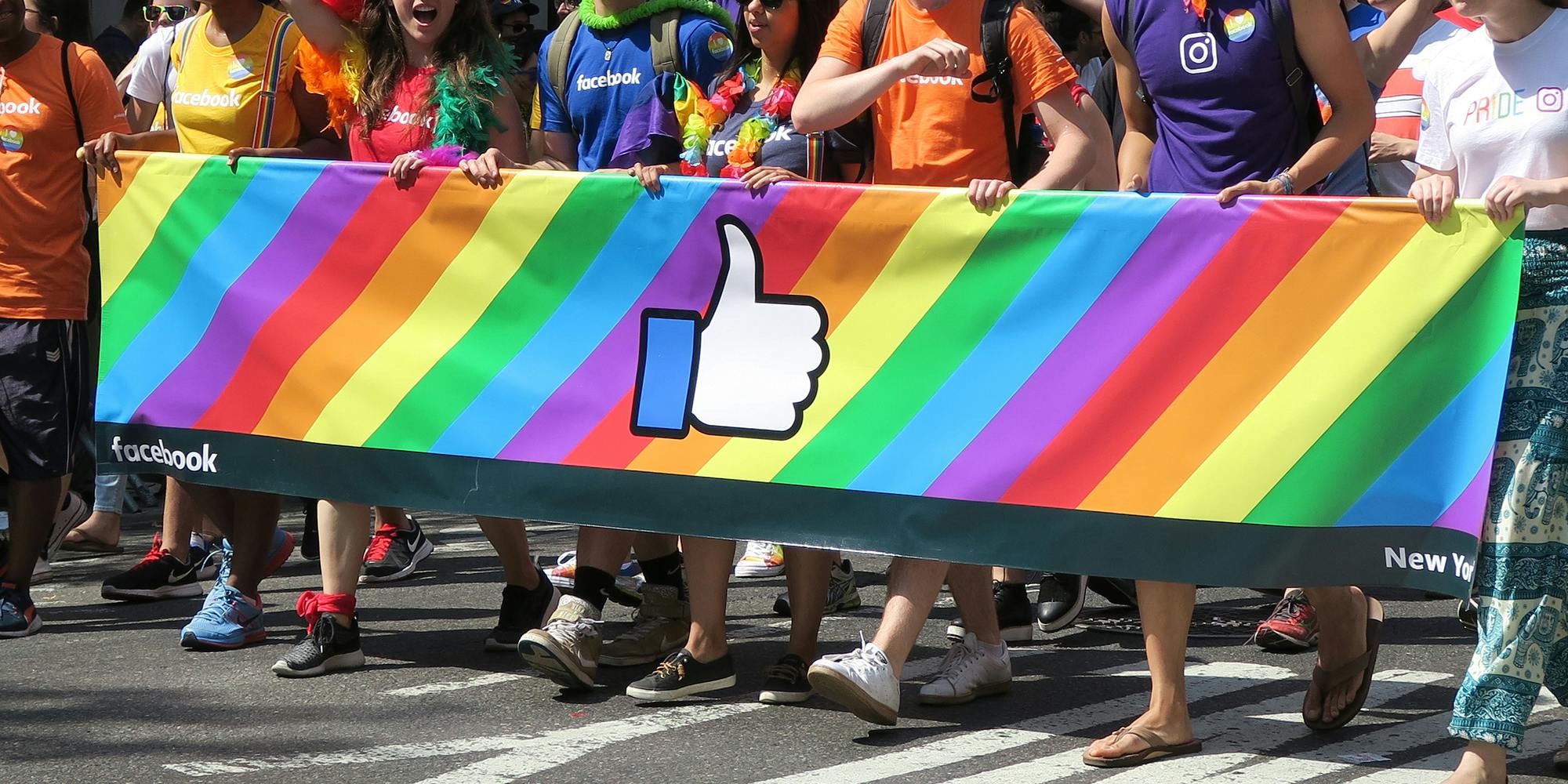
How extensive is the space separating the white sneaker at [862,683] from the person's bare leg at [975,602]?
1.95ft

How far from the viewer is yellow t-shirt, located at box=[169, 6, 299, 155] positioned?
6074 millimetres

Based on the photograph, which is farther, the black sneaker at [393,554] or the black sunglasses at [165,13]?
the black sunglasses at [165,13]

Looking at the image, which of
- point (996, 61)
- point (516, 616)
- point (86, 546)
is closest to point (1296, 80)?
point (996, 61)

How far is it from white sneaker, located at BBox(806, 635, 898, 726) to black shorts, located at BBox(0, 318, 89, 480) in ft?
10.7

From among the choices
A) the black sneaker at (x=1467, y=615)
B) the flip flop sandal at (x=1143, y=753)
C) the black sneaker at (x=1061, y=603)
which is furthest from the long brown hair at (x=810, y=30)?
the black sneaker at (x=1467, y=615)

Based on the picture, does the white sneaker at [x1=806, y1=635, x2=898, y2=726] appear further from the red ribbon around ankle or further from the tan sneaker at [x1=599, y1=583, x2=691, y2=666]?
the red ribbon around ankle

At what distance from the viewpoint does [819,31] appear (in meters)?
5.49

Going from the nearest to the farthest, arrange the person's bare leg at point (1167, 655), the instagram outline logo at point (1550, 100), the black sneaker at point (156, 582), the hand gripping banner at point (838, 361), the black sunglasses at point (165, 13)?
the instagram outline logo at point (1550, 100), the hand gripping banner at point (838, 361), the person's bare leg at point (1167, 655), the black sneaker at point (156, 582), the black sunglasses at point (165, 13)

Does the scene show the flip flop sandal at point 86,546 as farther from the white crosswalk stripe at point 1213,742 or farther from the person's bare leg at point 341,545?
the white crosswalk stripe at point 1213,742

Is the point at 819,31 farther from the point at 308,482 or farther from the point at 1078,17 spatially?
the point at 1078,17

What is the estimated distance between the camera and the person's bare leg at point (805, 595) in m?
5.24

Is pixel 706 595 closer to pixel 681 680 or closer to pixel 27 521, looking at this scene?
pixel 681 680

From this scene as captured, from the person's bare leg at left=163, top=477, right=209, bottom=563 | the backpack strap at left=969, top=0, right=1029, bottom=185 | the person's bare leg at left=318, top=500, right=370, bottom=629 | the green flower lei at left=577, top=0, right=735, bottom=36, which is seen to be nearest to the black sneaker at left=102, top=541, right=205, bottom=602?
the person's bare leg at left=163, top=477, right=209, bottom=563

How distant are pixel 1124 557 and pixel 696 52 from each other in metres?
2.30
